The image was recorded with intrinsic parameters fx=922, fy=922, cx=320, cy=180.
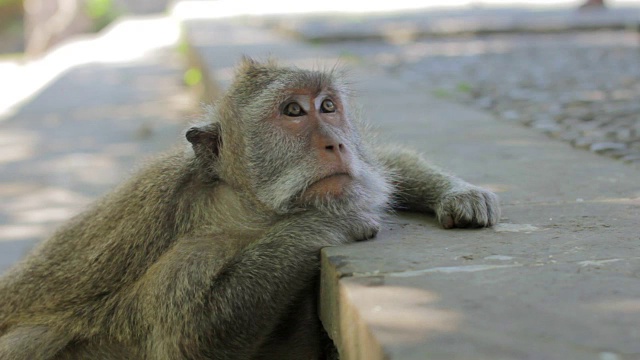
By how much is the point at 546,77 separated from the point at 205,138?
6.99m

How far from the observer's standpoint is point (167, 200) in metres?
Result: 3.55

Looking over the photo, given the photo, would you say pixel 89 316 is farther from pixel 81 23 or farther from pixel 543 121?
pixel 81 23

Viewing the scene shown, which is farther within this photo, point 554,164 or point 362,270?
point 554,164

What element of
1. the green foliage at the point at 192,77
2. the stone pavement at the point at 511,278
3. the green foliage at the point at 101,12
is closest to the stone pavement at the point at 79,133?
the green foliage at the point at 192,77

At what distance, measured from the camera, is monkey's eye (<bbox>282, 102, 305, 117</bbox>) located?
135 inches

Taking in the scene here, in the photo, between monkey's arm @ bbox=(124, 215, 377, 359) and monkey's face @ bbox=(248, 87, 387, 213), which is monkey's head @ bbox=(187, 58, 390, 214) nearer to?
monkey's face @ bbox=(248, 87, 387, 213)

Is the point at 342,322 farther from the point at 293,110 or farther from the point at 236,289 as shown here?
the point at 293,110

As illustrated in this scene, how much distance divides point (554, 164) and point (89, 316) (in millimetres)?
2490

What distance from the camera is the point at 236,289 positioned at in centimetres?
309

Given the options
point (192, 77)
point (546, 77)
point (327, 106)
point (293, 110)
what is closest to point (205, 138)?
point (293, 110)

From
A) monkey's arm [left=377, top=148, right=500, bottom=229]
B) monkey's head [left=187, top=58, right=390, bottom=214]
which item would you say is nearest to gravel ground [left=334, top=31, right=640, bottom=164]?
monkey's arm [left=377, top=148, right=500, bottom=229]

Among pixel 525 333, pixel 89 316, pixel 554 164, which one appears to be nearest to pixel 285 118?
pixel 89 316

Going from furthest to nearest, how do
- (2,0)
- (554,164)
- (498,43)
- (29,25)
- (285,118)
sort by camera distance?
1. (2,0)
2. (29,25)
3. (498,43)
4. (554,164)
5. (285,118)

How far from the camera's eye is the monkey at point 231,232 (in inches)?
124
